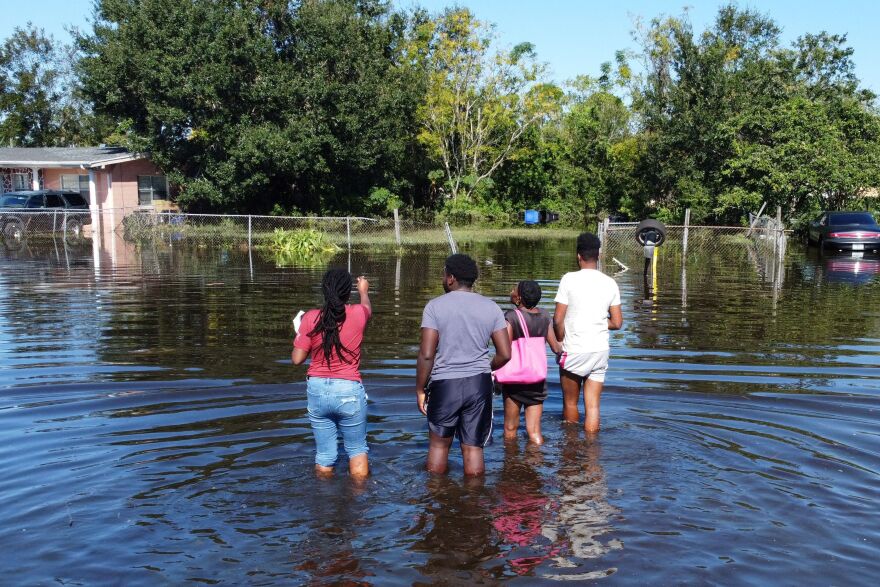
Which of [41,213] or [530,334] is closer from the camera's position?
[530,334]

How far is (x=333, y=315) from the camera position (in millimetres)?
5910

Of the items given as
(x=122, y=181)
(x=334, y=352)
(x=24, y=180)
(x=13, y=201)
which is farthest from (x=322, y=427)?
(x=24, y=180)

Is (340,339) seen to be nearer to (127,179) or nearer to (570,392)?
(570,392)

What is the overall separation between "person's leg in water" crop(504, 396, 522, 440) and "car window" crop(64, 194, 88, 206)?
33.4m

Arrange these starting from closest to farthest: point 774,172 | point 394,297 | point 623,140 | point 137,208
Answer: point 394,297 < point 774,172 < point 137,208 < point 623,140

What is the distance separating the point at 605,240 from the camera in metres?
27.5

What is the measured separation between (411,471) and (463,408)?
986 millimetres

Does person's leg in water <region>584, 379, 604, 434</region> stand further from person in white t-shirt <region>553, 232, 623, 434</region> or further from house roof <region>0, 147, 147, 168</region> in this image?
house roof <region>0, 147, 147, 168</region>

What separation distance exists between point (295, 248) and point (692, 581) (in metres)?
25.0

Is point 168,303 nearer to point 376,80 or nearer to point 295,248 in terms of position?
point 295,248

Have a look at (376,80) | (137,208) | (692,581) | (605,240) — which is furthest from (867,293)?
(137,208)

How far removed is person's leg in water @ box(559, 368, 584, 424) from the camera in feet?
24.8

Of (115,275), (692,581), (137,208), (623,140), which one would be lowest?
(692,581)

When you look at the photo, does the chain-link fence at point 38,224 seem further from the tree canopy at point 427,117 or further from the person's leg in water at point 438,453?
the person's leg in water at point 438,453
